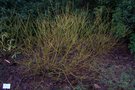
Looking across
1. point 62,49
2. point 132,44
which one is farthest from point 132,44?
point 62,49

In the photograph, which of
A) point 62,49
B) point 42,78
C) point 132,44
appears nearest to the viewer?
point 42,78

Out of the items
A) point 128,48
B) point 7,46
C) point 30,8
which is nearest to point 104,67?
point 128,48

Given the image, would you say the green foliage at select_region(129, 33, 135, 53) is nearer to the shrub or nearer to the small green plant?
the small green plant

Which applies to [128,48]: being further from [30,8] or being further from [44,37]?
[30,8]

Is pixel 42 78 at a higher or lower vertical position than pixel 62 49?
lower

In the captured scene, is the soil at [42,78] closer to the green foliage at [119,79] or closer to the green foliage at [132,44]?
the green foliage at [119,79]

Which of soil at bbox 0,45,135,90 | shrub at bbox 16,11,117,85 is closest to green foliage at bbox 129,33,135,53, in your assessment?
soil at bbox 0,45,135,90

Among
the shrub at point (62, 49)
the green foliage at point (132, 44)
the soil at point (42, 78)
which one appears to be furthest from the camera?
the green foliage at point (132, 44)

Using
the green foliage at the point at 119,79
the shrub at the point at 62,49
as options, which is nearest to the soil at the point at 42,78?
the green foliage at the point at 119,79

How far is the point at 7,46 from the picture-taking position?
5109 mm

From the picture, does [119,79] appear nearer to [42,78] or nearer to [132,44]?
[132,44]

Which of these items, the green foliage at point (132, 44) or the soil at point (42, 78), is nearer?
the soil at point (42, 78)

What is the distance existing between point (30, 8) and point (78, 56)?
6.28 feet

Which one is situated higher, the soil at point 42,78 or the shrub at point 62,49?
the shrub at point 62,49
